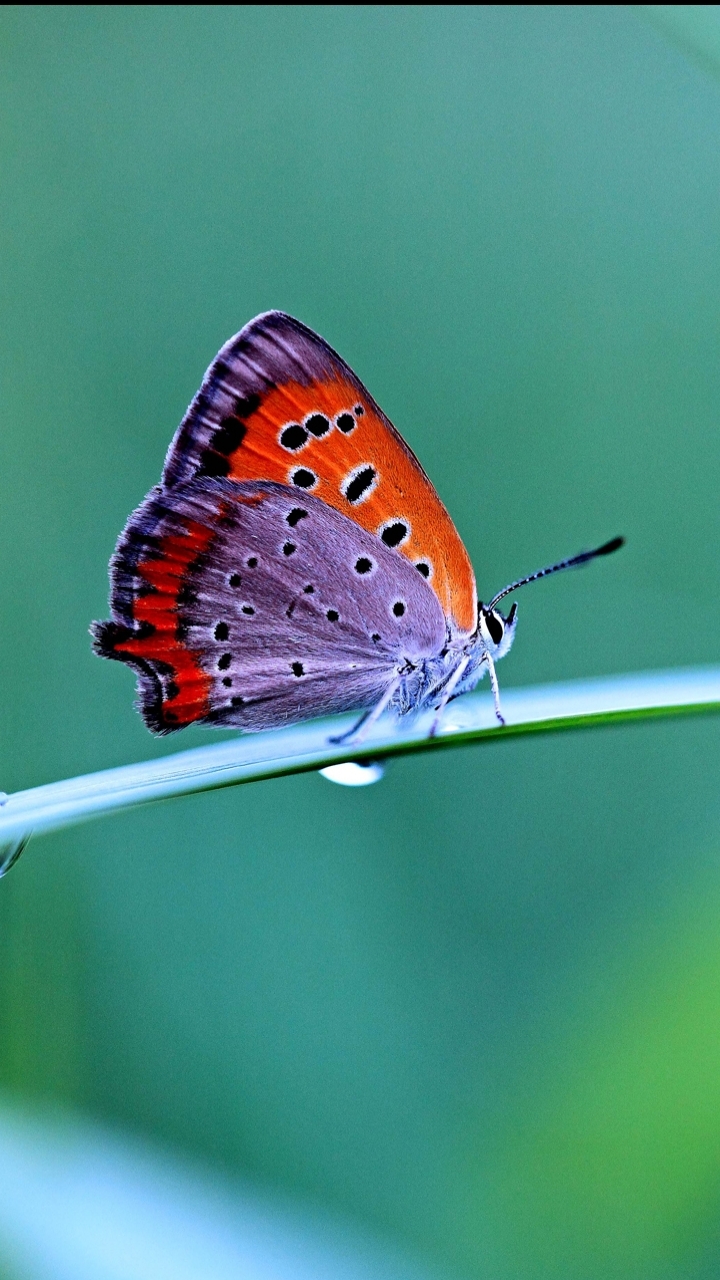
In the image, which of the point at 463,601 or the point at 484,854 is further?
the point at 484,854

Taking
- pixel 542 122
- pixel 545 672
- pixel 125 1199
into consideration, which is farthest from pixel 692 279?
pixel 125 1199

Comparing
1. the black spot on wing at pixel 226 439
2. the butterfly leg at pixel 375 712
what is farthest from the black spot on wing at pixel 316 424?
the butterfly leg at pixel 375 712

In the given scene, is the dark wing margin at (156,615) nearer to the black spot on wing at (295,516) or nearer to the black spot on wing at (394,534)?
the black spot on wing at (295,516)

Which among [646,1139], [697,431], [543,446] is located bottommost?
[646,1139]

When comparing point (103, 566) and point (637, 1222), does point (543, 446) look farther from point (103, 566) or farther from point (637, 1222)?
point (637, 1222)

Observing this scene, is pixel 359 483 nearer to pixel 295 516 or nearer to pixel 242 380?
pixel 295 516

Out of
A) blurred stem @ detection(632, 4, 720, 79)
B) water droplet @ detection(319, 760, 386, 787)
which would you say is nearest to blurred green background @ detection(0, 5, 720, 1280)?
blurred stem @ detection(632, 4, 720, 79)
